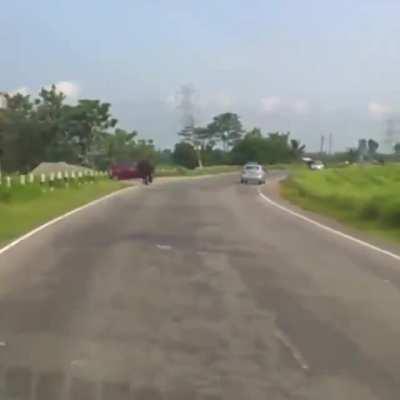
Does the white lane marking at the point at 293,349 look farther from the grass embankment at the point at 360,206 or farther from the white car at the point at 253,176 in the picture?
the white car at the point at 253,176

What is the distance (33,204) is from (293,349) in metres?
29.4

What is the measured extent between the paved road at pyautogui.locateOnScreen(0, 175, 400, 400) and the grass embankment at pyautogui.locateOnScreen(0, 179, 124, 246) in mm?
4866

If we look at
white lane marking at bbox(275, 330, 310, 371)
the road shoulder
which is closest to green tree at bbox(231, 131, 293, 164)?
the road shoulder

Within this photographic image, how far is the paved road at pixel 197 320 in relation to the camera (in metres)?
8.14

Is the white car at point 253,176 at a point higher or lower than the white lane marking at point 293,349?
lower

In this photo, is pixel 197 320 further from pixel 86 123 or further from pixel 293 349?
pixel 86 123

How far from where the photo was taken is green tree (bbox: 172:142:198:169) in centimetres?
14250

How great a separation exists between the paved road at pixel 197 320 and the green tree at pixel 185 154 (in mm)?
120282

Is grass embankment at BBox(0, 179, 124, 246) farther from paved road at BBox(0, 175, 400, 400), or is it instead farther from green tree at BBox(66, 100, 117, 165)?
green tree at BBox(66, 100, 117, 165)

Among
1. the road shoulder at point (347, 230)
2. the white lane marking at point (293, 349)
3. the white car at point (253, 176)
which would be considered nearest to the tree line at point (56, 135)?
the white car at point (253, 176)

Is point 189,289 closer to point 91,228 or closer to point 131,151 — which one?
point 91,228

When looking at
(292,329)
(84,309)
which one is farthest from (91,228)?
(292,329)

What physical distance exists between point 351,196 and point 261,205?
11.5ft

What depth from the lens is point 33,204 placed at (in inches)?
1502
